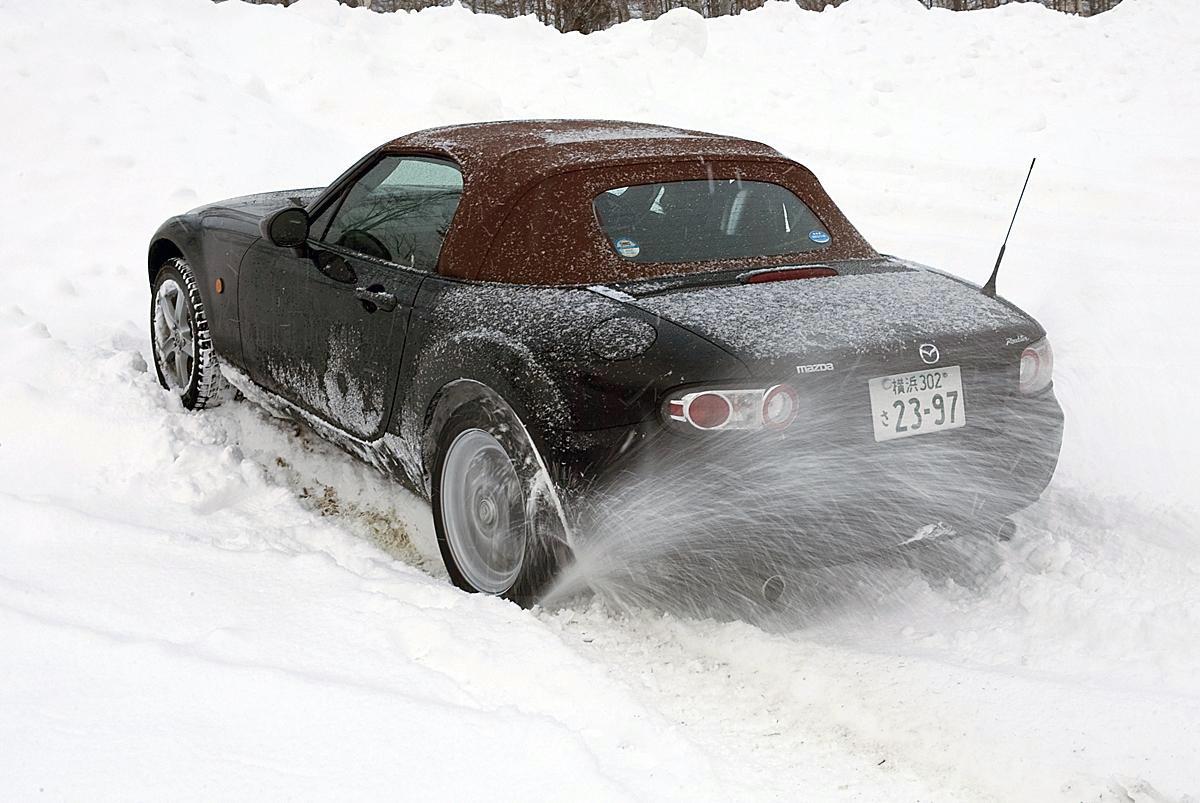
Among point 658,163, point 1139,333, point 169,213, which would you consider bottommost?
point 1139,333

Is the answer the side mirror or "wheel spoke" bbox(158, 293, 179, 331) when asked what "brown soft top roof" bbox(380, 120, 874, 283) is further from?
"wheel spoke" bbox(158, 293, 179, 331)

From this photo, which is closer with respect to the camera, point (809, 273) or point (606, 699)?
point (606, 699)

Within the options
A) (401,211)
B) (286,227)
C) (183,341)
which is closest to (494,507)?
(401,211)

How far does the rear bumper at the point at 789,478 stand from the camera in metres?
3.05

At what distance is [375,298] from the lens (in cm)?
397

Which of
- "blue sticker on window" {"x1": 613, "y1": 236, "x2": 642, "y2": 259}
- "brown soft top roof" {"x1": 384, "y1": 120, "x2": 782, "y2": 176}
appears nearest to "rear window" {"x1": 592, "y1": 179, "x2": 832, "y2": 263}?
"blue sticker on window" {"x1": 613, "y1": 236, "x2": 642, "y2": 259}

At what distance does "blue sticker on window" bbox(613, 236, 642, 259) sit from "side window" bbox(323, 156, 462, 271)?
62 centimetres

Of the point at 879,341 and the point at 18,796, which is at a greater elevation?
the point at 879,341

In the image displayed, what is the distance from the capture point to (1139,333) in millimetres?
6551

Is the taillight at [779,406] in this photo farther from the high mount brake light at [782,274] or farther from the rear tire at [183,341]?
the rear tire at [183,341]

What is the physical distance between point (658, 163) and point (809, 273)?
65 centimetres

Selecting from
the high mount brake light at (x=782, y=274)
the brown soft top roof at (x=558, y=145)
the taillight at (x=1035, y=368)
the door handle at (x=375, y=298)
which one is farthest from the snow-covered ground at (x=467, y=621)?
the brown soft top roof at (x=558, y=145)

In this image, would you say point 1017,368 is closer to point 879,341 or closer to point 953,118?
point 879,341

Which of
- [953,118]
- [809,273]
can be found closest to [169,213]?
[809,273]
